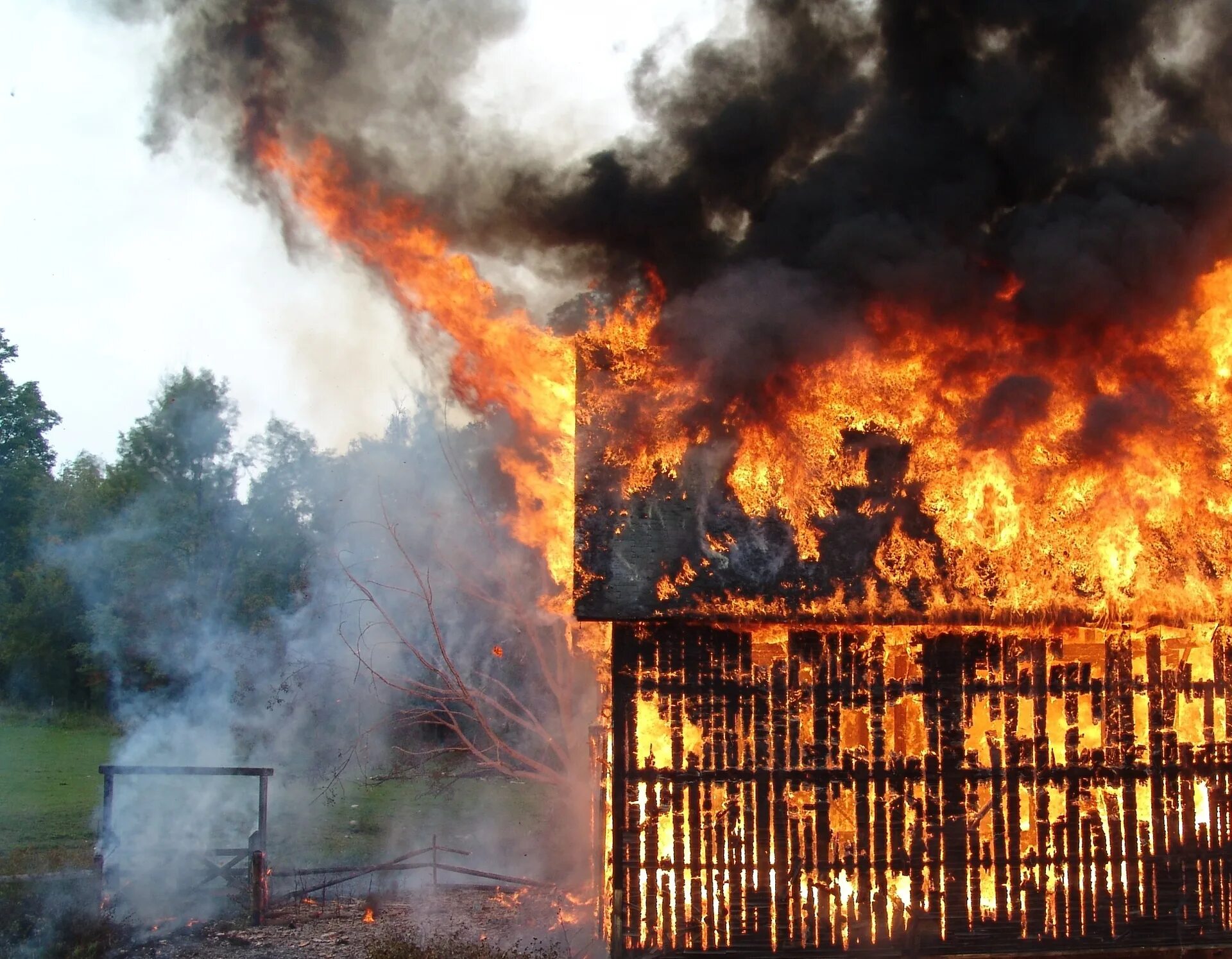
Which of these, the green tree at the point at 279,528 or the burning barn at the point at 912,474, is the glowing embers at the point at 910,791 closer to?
the burning barn at the point at 912,474

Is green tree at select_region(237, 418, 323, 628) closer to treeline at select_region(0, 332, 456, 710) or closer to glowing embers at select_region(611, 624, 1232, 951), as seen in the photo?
treeline at select_region(0, 332, 456, 710)

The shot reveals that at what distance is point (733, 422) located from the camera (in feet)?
34.8

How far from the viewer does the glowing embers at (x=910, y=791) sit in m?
9.91

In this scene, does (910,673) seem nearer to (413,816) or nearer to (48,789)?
(413,816)

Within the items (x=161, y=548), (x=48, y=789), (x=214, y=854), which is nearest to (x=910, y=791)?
(x=214, y=854)

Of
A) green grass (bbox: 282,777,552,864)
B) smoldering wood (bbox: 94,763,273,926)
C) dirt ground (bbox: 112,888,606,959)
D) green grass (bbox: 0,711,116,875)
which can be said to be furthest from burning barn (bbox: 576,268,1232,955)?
green grass (bbox: 0,711,116,875)

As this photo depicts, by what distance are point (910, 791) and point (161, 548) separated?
1062 inches

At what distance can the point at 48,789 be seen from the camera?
2308 centimetres

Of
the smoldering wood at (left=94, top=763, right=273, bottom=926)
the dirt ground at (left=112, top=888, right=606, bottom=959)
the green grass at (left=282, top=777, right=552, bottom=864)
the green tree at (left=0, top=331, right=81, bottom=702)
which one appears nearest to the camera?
the dirt ground at (left=112, top=888, right=606, bottom=959)

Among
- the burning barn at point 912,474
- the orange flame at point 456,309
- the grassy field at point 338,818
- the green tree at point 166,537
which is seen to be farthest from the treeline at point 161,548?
the burning barn at point 912,474

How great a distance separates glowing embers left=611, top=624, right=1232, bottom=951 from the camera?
991cm

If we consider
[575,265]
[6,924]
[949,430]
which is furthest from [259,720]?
[949,430]

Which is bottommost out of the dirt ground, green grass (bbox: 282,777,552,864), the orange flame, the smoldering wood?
green grass (bbox: 282,777,552,864)

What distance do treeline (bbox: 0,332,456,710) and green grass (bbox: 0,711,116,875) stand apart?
4.45 feet
